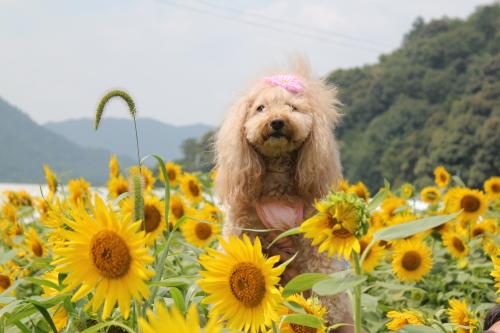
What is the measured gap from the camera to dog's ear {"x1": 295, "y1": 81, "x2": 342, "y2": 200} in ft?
7.63

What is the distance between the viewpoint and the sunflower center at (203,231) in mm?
2623

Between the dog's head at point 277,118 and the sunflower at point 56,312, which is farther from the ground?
the dog's head at point 277,118

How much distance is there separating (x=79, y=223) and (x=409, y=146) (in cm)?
3040

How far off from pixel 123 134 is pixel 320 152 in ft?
541

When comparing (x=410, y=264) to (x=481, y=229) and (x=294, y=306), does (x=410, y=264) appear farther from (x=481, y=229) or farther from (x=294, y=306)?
(x=294, y=306)

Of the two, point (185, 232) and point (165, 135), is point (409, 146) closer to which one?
point (185, 232)

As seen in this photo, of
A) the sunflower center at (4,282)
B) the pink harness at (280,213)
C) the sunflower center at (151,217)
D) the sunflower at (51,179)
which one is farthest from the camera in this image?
the sunflower at (51,179)

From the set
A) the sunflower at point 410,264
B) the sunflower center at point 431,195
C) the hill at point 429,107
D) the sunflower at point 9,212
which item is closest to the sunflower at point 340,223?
the sunflower at point 410,264

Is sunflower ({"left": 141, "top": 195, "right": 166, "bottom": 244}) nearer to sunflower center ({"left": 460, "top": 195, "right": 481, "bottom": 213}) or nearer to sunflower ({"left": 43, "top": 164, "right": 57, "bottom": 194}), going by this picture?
sunflower ({"left": 43, "top": 164, "right": 57, "bottom": 194})

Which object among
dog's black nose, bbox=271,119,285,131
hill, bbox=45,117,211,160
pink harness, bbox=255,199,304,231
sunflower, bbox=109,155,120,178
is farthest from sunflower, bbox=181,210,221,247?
hill, bbox=45,117,211,160

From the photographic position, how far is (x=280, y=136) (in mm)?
2336

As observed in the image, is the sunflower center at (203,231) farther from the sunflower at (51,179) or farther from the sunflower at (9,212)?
the sunflower at (9,212)

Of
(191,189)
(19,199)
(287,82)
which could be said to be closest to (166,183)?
(287,82)

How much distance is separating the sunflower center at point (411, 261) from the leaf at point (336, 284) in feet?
5.78
